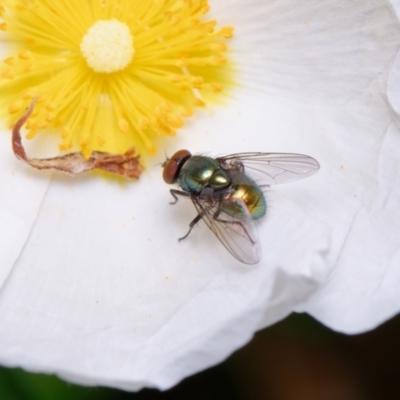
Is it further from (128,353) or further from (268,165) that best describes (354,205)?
(128,353)

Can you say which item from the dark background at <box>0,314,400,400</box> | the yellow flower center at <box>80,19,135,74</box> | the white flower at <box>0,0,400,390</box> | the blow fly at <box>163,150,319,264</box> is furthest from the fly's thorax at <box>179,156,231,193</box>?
the dark background at <box>0,314,400,400</box>

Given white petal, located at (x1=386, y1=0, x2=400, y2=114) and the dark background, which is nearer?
white petal, located at (x1=386, y1=0, x2=400, y2=114)

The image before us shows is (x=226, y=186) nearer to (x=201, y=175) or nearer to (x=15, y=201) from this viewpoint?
(x=201, y=175)

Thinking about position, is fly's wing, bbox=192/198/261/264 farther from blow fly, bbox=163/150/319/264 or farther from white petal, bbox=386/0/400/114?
white petal, bbox=386/0/400/114

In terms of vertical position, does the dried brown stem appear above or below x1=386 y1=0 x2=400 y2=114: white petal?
above

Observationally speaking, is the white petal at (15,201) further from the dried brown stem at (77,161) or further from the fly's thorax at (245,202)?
the fly's thorax at (245,202)
